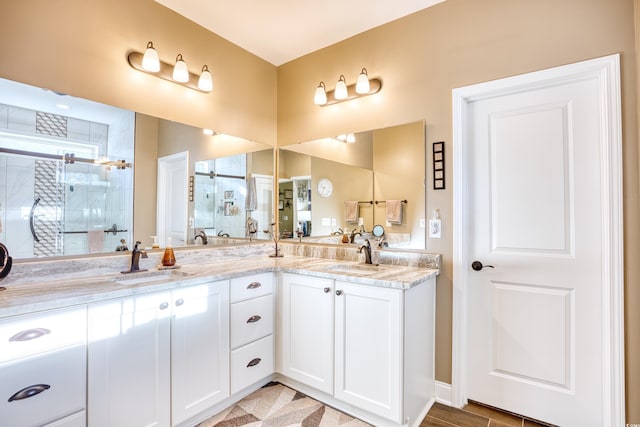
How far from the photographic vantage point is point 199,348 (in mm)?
1906

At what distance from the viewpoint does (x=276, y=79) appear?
3.29 meters

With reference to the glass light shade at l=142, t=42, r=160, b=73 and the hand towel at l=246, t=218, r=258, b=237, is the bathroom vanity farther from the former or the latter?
the glass light shade at l=142, t=42, r=160, b=73

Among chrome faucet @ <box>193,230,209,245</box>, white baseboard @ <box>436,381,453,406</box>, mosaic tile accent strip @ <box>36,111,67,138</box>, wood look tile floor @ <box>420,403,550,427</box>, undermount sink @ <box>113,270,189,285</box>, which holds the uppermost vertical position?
mosaic tile accent strip @ <box>36,111,67,138</box>

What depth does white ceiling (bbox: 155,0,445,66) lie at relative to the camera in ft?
7.66

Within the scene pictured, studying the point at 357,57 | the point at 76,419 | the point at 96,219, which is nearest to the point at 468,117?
the point at 357,57

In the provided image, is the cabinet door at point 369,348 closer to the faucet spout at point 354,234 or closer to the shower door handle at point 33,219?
the faucet spout at point 354,234

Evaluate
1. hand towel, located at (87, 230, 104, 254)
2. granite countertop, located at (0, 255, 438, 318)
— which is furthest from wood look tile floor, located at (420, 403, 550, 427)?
hand towel, located at (87, 230, 104, 254)

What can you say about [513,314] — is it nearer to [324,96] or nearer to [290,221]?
[290,221]

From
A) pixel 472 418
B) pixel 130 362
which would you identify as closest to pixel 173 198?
pixel 130 362

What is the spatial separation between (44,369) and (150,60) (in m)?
1.90

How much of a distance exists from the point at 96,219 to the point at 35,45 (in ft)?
3.39

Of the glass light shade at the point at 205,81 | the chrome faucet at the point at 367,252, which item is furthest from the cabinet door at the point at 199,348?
the glass light shade at the point at 205,81

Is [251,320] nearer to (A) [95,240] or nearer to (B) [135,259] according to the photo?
(B) [135,259]

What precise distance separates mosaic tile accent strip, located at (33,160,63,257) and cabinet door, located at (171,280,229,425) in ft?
2.59
